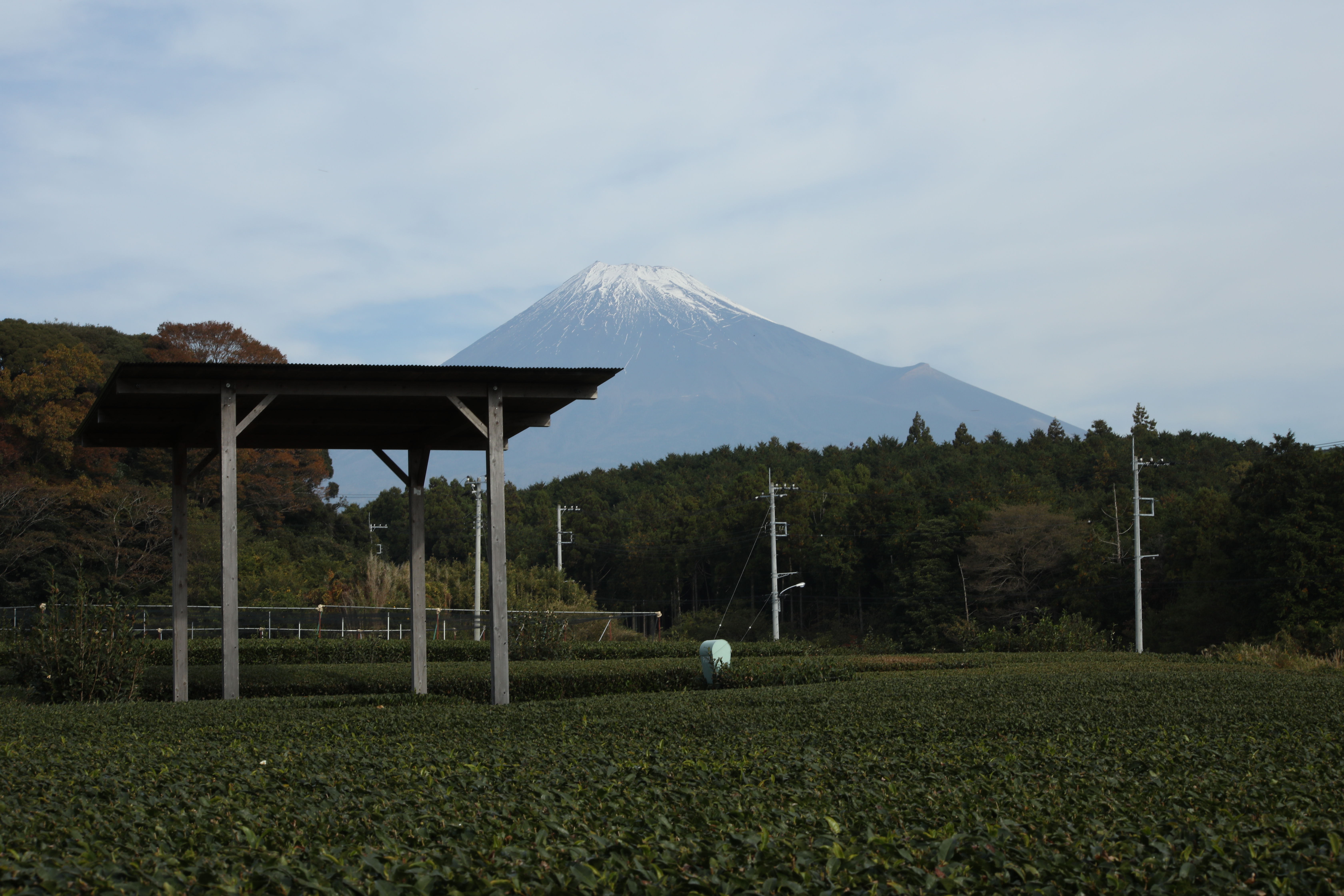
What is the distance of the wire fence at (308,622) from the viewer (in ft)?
85.5

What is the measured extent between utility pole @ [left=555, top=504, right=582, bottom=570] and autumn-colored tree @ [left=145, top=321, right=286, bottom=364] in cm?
1546

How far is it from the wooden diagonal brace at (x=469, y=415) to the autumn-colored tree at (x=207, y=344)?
3274cm

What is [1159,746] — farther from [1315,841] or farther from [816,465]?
[816,465]

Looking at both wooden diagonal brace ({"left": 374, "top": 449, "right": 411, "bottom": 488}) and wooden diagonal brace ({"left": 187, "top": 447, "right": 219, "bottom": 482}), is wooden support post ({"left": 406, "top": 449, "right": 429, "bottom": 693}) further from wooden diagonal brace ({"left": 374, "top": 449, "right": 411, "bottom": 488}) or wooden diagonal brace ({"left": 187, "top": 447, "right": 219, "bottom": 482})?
wooden diagonal brace ({"left": 187, "top": 447, "right": 219, "bottom": 482})

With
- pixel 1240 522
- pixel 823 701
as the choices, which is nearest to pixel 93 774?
pixel 823 701

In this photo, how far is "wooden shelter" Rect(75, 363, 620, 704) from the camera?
11.1 m

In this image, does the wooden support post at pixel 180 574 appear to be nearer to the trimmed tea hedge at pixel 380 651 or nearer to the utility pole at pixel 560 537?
the trimmed tea hedge at pixel 380 651

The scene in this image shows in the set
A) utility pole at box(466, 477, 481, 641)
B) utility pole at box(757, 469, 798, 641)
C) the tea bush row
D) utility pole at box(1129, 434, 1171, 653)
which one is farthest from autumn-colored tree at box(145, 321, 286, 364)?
utility pole at box(1129, 434, 1171, 653)

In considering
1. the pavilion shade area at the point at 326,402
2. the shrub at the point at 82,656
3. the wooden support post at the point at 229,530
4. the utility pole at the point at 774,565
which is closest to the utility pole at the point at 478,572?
the utility pole at the point at 774,565

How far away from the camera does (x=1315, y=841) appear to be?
4008mm

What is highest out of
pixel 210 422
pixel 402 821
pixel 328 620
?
pixel 210 422

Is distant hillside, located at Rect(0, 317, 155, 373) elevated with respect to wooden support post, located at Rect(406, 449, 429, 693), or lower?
elevated

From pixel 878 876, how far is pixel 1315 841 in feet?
6.20

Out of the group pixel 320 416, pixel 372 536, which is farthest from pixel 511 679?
pixel 372 536
